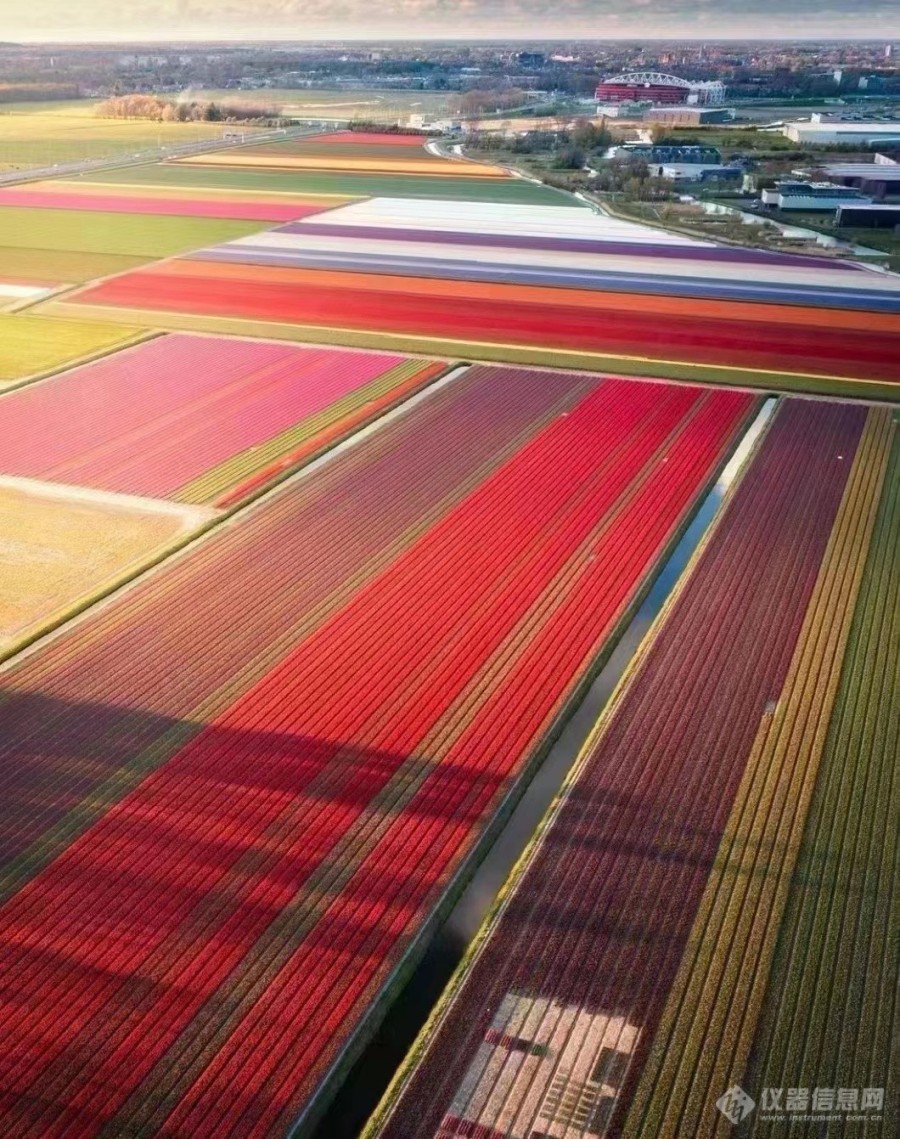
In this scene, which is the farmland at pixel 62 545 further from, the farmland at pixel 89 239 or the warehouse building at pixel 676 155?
the warehouse building at pixel 676 155

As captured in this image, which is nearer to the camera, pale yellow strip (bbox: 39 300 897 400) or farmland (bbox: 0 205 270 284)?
pale yellow strip (bbox: 39 300 897 400)

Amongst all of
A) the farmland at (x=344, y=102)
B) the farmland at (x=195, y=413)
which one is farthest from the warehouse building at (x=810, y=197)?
the farmland at (x=344, y=102)

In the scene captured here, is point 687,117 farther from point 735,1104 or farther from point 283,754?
point 735,1104

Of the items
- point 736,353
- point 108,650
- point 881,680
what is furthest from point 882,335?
point 108,650

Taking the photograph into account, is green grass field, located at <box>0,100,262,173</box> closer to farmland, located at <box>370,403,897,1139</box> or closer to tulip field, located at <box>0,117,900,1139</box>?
tulip field, located at <box>0,117,900,1139</box>

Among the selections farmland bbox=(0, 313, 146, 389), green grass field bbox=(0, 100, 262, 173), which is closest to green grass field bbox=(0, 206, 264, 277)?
farmland bbox=(0, 313, 146, 389)

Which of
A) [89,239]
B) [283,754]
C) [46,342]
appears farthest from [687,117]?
[283,754]
